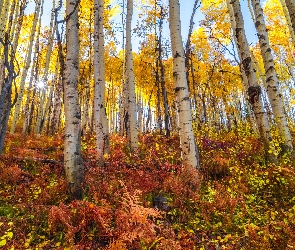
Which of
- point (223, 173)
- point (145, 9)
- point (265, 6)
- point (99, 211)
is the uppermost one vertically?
point (265, 6)

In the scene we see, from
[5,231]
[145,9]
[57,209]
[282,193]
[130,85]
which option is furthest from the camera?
[145,9]

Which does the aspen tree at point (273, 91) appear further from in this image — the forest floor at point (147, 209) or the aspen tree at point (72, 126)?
the aspen tree at point (72, 126)

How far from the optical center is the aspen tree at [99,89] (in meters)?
7.12

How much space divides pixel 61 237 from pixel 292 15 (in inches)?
173

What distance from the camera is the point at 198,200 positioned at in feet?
14.5

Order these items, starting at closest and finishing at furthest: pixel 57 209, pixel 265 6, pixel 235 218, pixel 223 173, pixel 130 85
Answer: pixel 57 209
pixel 235 218
pixel 223 173
pixel 130 85
pixel 265 6

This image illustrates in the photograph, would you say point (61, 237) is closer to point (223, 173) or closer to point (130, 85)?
point (223, 173)

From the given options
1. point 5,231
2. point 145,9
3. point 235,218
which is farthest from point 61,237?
point 145,9

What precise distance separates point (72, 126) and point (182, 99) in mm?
2299

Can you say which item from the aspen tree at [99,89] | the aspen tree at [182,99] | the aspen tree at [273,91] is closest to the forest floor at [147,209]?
the aspen tree at [182,99]

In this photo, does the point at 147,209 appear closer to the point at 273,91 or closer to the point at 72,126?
the point at 72,126

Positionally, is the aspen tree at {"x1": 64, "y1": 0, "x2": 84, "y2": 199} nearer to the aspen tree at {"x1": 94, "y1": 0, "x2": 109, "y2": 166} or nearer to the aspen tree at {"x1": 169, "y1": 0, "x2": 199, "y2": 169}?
the aspen tree at {"x1": 94, "y1": 0, "x2": 109, "y2": 166}

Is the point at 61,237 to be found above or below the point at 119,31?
below

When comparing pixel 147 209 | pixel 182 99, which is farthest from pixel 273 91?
pixel 147 209
